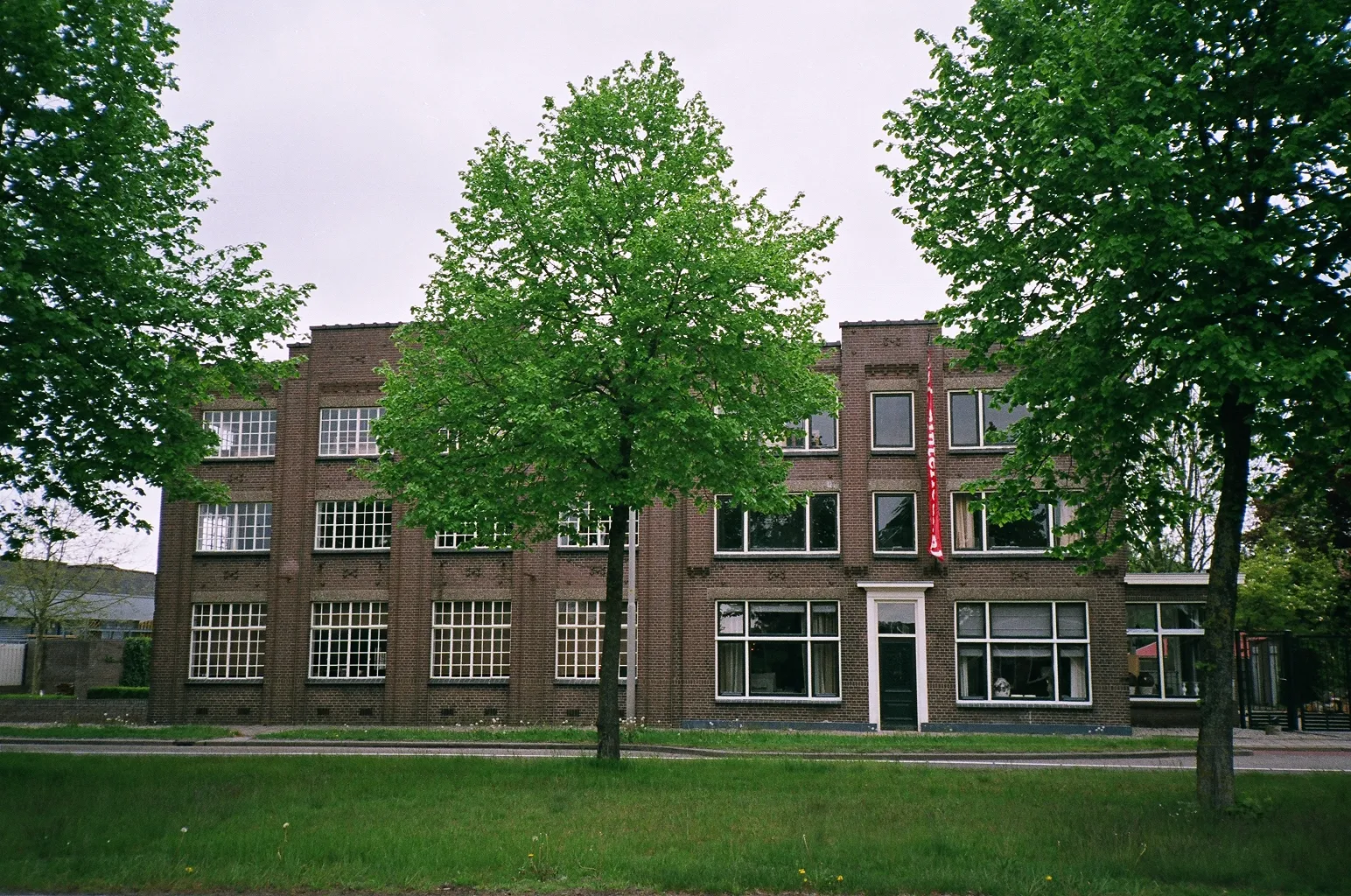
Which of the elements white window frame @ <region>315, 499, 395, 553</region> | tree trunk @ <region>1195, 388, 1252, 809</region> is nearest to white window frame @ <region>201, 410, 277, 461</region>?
white window frame @ <region>315, 499, 395, 553</region>

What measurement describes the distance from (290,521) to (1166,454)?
89.4ft

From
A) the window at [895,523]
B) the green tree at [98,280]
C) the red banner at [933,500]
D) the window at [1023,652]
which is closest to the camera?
the green tree at [98,280]

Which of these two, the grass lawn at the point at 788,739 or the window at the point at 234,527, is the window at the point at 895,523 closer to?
the grass lawn at the point at 788,739

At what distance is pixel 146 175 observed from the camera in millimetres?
18250

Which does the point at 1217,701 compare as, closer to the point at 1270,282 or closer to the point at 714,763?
the point at 1270,282

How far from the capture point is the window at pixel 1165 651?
34.8 m

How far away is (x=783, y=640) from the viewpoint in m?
33.2

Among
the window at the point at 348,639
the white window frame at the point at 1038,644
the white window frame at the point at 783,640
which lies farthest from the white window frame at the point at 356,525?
the white window frame at the point at 1038,644

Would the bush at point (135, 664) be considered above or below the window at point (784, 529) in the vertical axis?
below

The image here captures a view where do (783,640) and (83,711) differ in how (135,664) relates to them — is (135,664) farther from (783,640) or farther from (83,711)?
(783,640)

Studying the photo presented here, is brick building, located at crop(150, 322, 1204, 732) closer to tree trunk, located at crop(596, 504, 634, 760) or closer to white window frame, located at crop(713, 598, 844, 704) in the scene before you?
white window frame, located at crop(713, 598, 844, 704)

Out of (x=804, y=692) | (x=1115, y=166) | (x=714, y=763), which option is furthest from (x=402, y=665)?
(x=1115, y=166)

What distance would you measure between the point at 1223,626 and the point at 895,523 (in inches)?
756

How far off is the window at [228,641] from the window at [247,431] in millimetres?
4868
